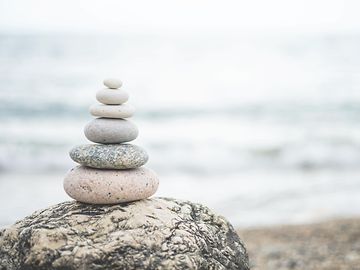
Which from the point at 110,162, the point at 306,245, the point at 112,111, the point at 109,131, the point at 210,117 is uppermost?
the point at 210,117

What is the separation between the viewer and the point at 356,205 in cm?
977

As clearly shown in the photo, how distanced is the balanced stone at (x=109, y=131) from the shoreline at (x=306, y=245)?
3.27 meters

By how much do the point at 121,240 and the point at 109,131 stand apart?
2.57 ft

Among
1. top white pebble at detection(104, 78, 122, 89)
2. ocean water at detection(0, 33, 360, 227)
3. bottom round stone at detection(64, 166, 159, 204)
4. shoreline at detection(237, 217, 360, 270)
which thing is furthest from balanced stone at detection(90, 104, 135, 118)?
ocean water at detection(0, 33, 360, 227)

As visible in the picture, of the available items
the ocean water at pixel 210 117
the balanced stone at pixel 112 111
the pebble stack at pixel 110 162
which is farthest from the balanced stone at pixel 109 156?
the ocean water at pixel 210 117

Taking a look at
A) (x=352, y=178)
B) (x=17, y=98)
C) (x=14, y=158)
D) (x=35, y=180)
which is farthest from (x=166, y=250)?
(x=17, y=98)

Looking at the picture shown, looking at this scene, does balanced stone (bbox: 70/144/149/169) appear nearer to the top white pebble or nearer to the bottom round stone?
the bottom round stone

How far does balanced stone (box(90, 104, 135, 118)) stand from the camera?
12.9 ft

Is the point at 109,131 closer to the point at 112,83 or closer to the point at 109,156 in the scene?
the point at 109,156

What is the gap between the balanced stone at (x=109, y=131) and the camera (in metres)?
3.91

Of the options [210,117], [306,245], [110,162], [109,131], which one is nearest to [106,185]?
[110,162]

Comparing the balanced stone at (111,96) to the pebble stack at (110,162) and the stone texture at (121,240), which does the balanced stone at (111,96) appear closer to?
the pebble stack at (110,162)

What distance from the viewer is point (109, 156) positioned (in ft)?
12.6

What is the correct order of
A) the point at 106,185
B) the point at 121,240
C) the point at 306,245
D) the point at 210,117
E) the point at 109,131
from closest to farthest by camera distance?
the point at 121,240, the point at 106,185, the point at 109,131, the point at 306,245, the point at 210,117
